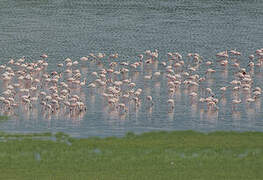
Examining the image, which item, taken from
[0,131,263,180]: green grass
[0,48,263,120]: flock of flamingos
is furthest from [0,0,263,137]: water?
[0,131,263,180]: green grass

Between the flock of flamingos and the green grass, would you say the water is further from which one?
the green grass

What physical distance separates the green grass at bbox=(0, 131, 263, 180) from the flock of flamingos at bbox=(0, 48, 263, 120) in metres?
8.27

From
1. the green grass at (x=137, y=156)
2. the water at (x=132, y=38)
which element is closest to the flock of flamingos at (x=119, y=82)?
the water at (x=132, y=38)

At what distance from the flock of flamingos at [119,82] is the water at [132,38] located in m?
0.76

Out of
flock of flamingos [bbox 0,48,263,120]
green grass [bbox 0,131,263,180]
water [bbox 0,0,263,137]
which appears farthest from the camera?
flock of flamingos [bbox 0,48,263,120]

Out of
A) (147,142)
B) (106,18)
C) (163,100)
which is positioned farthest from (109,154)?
(106,18)

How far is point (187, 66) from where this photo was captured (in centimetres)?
6994

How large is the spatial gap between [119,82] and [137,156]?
18.6 metres

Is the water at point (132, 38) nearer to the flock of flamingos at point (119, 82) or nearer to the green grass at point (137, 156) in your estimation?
the flock of flamingos at point (119, 82)

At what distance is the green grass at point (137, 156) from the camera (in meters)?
39.7

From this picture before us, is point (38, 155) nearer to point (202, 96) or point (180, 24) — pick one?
point (202, 96)

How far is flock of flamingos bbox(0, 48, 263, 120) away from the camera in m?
56.4

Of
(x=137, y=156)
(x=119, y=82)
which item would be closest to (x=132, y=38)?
(x=119, y=82)

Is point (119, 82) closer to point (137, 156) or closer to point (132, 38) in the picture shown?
point (137, 156)
